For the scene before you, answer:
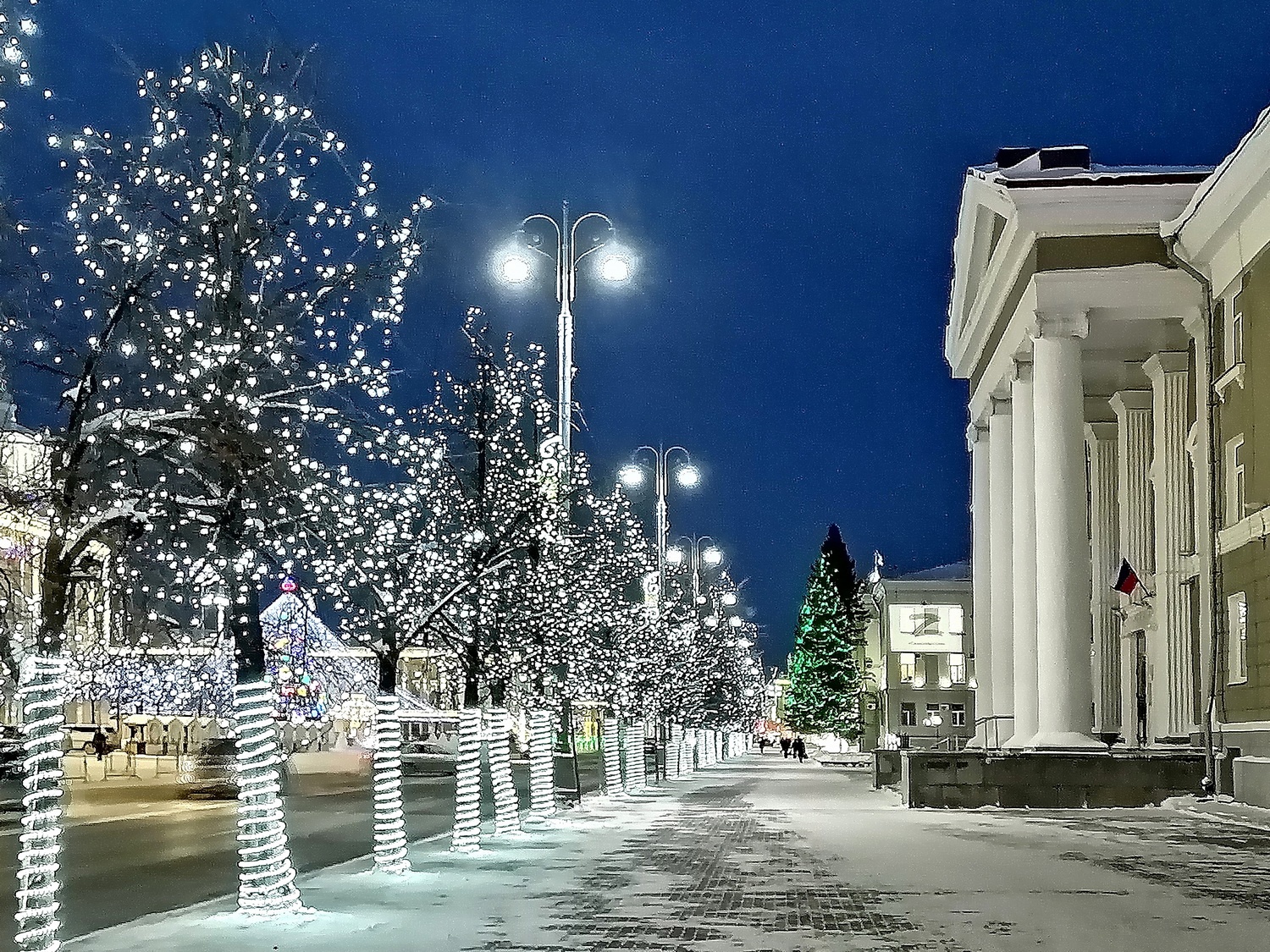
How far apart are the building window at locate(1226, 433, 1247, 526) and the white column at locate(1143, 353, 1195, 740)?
4.67 metres

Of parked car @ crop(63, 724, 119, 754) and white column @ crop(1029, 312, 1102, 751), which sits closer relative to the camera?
white column @ crop(1029, 312, 1102, 751)

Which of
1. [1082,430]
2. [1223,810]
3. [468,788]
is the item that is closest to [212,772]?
[1082,430]

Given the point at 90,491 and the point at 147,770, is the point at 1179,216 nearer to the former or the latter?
the point at 90,491

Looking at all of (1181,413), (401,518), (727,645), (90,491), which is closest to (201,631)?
(401,518)

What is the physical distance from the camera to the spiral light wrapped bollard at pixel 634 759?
4347 cm

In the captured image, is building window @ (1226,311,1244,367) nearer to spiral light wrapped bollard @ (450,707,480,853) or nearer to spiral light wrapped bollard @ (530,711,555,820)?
spiral light wrapped bollard @ (530,711,555,820)

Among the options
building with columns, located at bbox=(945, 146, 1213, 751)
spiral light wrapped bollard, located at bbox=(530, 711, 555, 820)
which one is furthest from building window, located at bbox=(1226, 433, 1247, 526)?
spiral light wrapped bollard, located at bbox=(530, 711, 555, 820)

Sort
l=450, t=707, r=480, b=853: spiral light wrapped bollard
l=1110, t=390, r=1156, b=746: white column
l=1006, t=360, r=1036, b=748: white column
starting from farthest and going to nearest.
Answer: l=1110, t=390, r=1156, b=746: white column < l=1006, t=360, r=1036, b=748: white column < l=450, t=707, r=480, b=853: spiral light wrapped bollard

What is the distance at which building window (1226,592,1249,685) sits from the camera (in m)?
34.5

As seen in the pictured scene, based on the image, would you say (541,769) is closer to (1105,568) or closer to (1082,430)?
(1082,430)

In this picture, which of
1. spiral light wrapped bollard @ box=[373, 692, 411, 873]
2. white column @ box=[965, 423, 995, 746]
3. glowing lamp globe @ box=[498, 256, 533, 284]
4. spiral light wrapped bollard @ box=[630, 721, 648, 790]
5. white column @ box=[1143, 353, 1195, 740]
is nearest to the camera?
spiral light wrapped bollard @ box=[373, 692, 411, 873]

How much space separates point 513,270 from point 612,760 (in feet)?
35.7

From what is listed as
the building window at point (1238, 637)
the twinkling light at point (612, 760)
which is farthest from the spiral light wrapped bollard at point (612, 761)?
the building window at point (1238, 637)

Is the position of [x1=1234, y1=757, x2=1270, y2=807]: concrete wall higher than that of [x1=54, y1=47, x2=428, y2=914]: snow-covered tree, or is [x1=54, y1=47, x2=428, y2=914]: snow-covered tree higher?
[x1=54, y1=47, x2=428, y2=914]: snow-covered tree
